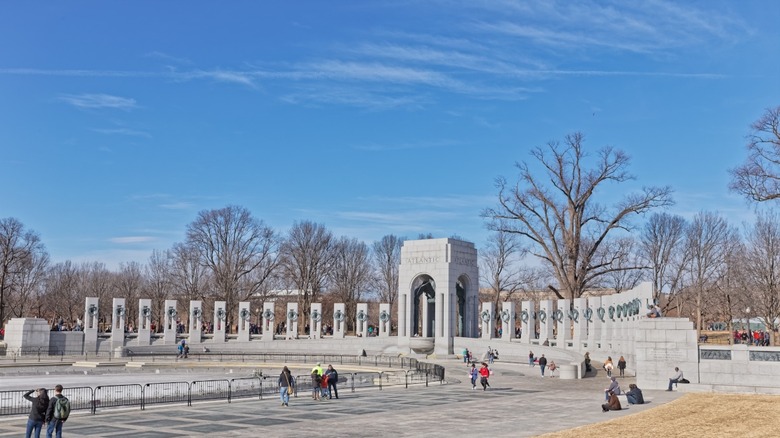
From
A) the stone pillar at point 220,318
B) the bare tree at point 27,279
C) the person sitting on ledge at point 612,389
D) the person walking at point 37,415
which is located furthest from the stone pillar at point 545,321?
the bare tree at point 27,279

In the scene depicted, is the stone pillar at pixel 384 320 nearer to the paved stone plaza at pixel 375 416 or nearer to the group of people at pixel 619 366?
the group of people at pixel 619 366

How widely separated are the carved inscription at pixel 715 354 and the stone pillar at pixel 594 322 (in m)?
15.7

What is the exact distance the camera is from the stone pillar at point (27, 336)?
59.9 meters

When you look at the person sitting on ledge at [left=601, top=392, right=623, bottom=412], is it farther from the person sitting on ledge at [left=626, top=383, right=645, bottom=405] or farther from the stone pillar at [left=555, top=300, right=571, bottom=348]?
the stone pillar at [left=555, top=300, right=571, bottom=348]

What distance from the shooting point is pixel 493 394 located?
33.5 meters

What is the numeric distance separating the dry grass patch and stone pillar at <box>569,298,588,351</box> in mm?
22981

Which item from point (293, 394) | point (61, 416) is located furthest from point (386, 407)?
point (61, 416)

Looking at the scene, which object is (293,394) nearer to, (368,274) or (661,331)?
(661,331)

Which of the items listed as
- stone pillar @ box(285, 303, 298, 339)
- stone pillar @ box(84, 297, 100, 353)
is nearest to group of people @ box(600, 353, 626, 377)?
stone pillar @ box(285, 303, 298, 339)

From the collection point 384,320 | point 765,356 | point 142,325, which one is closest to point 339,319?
point 384,320

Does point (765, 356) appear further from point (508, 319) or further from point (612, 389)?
point (508, 319)

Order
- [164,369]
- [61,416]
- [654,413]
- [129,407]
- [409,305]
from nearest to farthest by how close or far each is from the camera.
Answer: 1. [61,416]
2. [654,413]
3. [129,407]
4. [164,369]
5. [409,305]

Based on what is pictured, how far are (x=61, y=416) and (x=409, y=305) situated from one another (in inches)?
1756

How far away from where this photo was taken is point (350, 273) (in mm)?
98812
